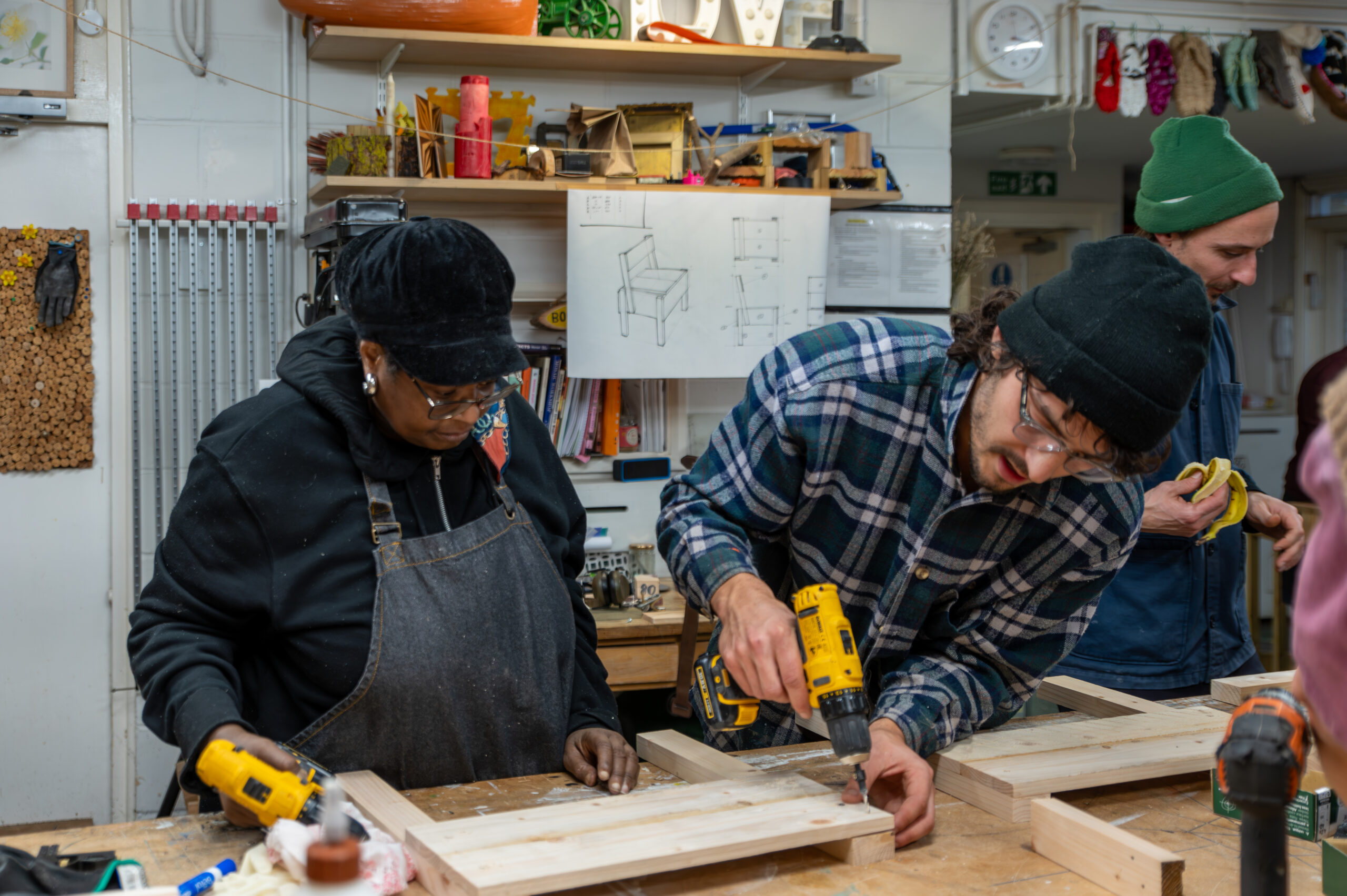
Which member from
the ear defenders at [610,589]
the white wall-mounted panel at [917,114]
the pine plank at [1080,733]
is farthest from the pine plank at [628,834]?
the white wall-mounted panel at [917,114]

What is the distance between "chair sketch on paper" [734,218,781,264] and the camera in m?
4.17

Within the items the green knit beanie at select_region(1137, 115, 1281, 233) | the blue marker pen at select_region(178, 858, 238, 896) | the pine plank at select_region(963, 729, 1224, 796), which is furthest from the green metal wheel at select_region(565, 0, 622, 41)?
the blue marker pen at select_region(178, 858, 238, 896)

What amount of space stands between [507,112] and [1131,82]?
2.76 metres

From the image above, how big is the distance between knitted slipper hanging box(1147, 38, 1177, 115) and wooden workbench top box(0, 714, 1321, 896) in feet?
13.2

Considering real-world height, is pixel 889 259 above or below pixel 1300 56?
below

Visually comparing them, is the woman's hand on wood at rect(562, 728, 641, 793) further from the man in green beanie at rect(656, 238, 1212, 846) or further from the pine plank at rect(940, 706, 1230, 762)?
the pine plank at rect(940, 706, 1230, 762)

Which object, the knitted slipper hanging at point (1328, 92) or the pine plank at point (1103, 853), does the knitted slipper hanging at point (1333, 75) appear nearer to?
the knitted slipper hanging at point (1328, 92)

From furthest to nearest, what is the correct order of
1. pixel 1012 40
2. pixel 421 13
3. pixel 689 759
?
pixel 1012 40 < pixel 421 13 < pixel 689 759

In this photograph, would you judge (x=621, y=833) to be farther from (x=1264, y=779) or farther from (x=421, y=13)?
(x=421, y=13)

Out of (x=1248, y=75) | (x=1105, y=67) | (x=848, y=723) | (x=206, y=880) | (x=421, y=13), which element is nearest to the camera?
(x=206, y=880)

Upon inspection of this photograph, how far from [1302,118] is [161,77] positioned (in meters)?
4.80

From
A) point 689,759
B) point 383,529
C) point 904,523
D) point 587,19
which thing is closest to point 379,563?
point 383,529

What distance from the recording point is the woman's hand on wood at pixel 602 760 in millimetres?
1806

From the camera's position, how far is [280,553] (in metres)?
1.77
